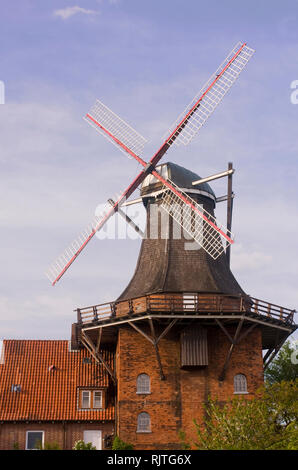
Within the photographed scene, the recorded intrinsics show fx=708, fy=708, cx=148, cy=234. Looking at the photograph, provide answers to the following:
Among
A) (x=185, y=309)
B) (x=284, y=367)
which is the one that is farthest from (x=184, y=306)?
(x=284, y=367)

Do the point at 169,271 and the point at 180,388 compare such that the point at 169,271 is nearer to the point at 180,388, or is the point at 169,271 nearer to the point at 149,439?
the point at 180,388

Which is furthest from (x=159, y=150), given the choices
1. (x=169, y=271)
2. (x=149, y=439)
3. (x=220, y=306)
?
(x=149, y=439)

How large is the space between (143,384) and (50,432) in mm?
5698

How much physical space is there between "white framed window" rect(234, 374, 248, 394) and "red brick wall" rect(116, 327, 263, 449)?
0.21m

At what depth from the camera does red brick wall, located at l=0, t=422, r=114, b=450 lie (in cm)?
3491

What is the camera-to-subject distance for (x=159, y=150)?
36.8m

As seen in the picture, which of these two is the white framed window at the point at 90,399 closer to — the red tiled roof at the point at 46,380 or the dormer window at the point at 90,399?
the dormer window at the point at 90,399

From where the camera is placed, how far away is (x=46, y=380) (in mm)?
36688

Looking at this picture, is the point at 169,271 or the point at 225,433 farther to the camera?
the point at 169,271

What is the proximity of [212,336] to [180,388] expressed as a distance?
294cm

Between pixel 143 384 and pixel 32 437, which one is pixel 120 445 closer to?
pixel 143 384

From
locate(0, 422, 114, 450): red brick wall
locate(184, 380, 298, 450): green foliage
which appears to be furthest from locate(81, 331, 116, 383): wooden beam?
locate(184, 380, 298, 450): green foliage
